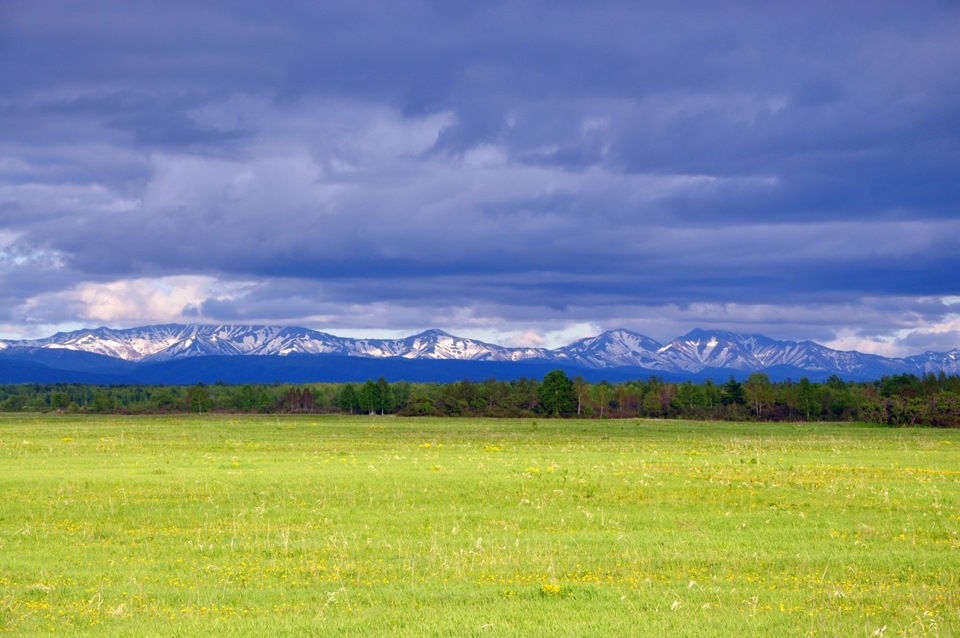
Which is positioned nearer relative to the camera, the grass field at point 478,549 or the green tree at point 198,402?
the grass field at point 478,549

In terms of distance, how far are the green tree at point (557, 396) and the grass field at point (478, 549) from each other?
107887 millimetres

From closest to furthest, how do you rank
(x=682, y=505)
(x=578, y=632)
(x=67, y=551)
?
(x=578, y=632) < (x=67, y=551) < (x=682, y=505)

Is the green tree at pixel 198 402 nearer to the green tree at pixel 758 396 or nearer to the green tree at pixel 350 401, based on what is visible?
the green tree at pixel 350 401

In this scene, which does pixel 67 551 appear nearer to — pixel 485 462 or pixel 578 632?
pixel 578 632

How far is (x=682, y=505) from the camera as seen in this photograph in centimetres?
2658

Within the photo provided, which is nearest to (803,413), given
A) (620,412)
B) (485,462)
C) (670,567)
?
(620,412)

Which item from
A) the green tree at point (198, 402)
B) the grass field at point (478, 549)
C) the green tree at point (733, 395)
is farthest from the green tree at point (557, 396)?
the grass field at point (478, 549)

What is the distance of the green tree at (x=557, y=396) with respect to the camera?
14662 centimetres

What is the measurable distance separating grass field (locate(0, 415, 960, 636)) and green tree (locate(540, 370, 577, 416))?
10789cm

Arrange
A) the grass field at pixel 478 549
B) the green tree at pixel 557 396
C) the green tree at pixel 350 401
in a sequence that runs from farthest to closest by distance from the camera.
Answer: the green tree at pixel 350 401 → the green tree at pixel 557 396 → the grass field at pixel 478 549

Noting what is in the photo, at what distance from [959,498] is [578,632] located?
19.9 m

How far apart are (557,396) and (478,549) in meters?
129

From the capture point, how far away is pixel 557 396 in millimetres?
147500

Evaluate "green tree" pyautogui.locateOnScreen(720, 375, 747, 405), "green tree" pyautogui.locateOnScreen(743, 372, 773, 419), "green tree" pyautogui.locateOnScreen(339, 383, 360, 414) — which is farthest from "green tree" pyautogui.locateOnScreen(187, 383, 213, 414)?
"green tree" pyautogui.locateOnScreen(743, 372, 773, 419)
